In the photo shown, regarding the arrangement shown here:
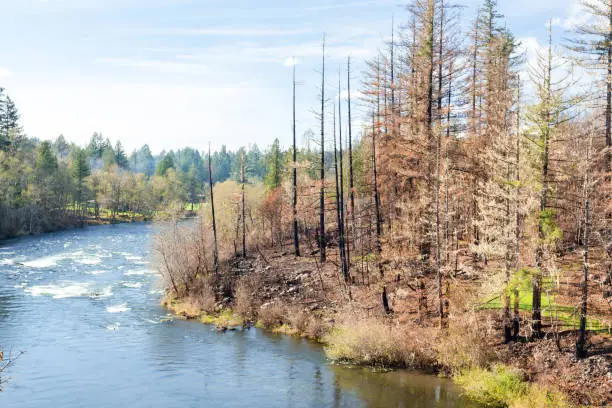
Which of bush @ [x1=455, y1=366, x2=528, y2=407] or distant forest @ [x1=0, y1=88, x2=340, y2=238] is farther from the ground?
distant forest @ [x1=0, y1=88, x2=340, y2=238]

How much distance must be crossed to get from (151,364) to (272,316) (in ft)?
28.3

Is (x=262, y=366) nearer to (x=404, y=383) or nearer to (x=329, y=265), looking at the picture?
(x=404, y=383)

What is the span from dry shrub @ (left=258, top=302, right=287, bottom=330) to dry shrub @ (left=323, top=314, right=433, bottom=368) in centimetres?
620

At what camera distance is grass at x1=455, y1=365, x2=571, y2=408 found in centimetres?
1819

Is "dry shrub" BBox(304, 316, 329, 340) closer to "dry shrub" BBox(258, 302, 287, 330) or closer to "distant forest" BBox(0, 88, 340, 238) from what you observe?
"dry shrub" BBox(258, 302, 287, 330)

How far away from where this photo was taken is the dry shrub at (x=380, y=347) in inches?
914

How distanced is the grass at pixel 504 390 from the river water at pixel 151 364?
0.74 metres

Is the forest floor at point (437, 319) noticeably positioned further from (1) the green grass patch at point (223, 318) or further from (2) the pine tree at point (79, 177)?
(2) the pine tree at point (79, 177)

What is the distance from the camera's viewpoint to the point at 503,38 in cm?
3934

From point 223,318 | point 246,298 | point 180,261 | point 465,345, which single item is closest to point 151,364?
point 223,318

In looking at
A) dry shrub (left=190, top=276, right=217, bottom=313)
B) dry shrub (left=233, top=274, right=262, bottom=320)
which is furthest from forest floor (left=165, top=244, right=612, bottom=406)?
dry shrub (left=190, top=276, right=217, bottom=313)

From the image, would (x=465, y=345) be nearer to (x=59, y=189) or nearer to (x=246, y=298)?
(x=246, y=298)

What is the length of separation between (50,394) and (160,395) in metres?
4.70

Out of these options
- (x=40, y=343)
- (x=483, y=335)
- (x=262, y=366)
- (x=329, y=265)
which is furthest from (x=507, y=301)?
(x=40, y=343)
